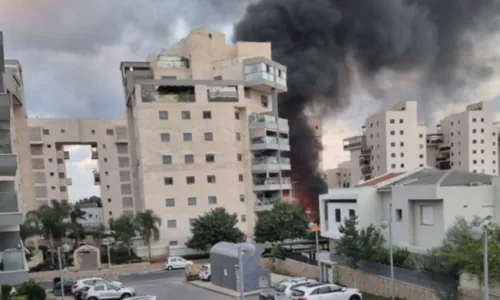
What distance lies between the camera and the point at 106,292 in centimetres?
2545

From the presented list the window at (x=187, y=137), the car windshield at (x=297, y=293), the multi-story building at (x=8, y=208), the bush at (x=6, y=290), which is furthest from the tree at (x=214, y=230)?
the bush at (x=6, y=290)

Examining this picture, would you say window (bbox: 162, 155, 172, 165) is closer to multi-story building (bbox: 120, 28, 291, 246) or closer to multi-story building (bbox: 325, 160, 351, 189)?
multi-story building (bbox: 120, 28, 291, 246)

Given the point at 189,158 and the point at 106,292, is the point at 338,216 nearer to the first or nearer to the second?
the point at 106,292

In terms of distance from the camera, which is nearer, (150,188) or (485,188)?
(485,188)

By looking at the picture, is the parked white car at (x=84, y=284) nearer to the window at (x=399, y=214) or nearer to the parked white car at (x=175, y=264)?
the parked white car at (x=175, y=264)

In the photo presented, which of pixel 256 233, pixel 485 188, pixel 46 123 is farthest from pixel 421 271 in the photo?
pixel 46 123

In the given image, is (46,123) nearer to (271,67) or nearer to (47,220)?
(47,220)

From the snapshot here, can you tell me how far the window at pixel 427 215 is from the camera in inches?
943

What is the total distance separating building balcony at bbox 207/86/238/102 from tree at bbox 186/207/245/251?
12.8 meters

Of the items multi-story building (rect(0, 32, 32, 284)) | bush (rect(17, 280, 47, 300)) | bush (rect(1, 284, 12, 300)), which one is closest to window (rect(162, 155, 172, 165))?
multi-story building (rect(0, 32, 32, 284))

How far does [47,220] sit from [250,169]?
21.5 m

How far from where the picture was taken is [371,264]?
2430 cm

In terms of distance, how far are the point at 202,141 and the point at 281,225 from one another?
45.0ft

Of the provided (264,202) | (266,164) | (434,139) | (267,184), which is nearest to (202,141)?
(266,164)
